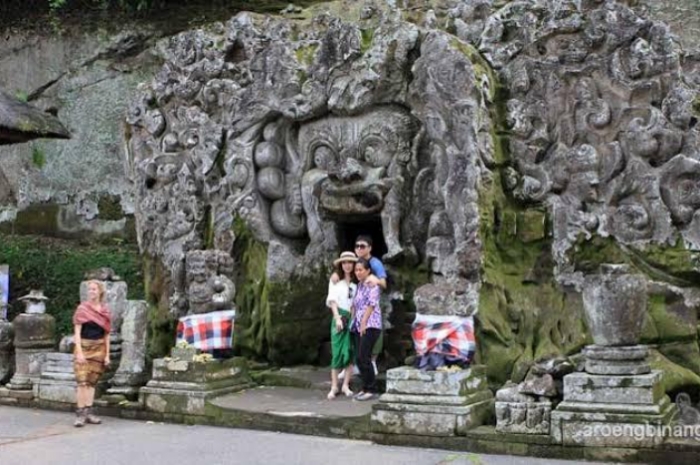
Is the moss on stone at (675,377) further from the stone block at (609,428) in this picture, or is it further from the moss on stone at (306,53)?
the moss on stone at (306,53)

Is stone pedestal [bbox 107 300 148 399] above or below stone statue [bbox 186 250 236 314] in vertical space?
below

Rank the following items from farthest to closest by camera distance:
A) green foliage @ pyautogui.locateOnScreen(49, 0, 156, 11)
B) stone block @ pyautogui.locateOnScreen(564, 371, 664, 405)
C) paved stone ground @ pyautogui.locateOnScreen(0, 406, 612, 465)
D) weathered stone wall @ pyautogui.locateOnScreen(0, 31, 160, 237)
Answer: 1. green foliage @ pyautogui.locateOnScreen(49, 0, 156, 11)
2. weathered stone wall @ pyautogui.locateOnScreen(0, 31, 160, 237)
3. paved stone ground @ pyautogui.locateOnScreen(0, 406, 612, 465)
4. stone block @ pyautogui.locateOnScreen(564, 371, 664, 405)

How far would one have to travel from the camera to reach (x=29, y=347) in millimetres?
10773

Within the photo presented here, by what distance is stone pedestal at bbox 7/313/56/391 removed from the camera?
1060cm

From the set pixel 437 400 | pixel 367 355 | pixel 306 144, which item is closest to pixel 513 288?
pixel 367 355

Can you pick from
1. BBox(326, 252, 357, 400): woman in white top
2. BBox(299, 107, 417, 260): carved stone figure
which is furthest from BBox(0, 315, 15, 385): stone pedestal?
BBox(326, 252, 357, 400): woman in white top

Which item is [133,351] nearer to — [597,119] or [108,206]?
[597,119]

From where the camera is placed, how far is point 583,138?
9945 mm

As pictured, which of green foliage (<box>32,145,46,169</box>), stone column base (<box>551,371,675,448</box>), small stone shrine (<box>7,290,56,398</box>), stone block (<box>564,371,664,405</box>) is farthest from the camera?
green foliage (<box>32,145,46,169</box>)

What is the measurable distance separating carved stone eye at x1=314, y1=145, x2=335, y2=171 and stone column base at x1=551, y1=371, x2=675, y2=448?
4586 mm

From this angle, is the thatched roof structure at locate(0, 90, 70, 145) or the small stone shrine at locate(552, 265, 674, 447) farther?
the thatched roof structure at locate(0, 90, 70, 145)

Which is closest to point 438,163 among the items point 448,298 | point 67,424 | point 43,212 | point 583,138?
point 583,138

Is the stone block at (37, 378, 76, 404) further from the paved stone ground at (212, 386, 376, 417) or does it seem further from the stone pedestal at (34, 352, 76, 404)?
the paved stone ground at (212, 386, 376, 417)

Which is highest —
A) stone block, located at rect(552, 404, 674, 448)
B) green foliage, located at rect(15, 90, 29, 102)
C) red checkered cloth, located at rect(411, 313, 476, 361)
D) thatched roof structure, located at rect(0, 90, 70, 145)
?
green foliage, located at rect(15, 90, 29, 102)
